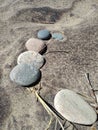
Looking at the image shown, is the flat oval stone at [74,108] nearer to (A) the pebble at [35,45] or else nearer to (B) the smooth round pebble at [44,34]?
(A) the pebble at [35,45]

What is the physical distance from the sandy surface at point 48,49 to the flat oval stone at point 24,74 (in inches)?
3.4

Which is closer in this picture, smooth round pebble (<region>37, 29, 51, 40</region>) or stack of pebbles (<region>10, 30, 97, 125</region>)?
stack of pebbles (<region>10, 30, 97, 125</region>)

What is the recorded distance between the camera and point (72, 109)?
110 inches

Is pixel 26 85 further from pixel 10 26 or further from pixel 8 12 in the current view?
pixel 8 12

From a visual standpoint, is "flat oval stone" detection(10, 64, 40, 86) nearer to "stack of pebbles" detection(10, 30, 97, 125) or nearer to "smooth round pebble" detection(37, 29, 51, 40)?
"stack of pebbles" detection(10, 30, 97, 125)

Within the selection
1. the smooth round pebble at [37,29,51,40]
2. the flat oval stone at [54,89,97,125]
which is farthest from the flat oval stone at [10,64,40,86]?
the smooth round pebble at [37,29,51,40]

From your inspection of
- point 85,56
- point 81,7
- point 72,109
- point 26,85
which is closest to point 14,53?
point 26,85

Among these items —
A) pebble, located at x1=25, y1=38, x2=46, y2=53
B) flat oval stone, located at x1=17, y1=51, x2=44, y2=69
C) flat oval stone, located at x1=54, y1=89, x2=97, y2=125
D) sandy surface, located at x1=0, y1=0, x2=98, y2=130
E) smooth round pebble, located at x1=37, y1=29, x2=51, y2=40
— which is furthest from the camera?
smooth round pebble, located at x1=37, y1=29, x2=51, y2=40

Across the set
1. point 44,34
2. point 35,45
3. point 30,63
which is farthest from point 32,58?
point 44,34

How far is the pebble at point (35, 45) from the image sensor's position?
3654 mm

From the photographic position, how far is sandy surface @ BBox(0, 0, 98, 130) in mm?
2928

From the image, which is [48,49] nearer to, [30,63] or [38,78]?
[30,63]

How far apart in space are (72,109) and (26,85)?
697mm

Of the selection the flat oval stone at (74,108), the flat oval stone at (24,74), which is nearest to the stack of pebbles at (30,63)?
the flat oval stone at (24,74)
